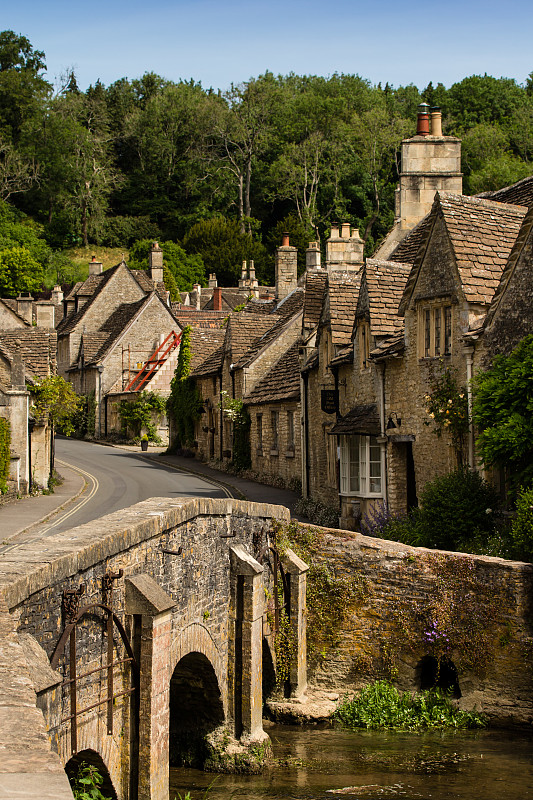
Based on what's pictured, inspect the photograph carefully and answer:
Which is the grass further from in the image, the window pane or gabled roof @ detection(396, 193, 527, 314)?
gabled roof @ detection(396, 193, 527, 314)

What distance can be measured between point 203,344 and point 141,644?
3944 centimetres

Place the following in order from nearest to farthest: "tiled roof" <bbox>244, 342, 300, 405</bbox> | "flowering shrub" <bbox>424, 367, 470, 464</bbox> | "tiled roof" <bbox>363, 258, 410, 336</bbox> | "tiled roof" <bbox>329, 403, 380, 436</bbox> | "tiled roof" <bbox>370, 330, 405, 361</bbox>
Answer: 1. "flowering shrub" <bbox>424, 367, 470, 464</bbox>
2. "tiled roof" <bbox>370, 330, 405, 361</bbox>
3. "tiled roof" <bbox>329, 403, 380, 436</bbox>
4. "tiled roof" <bbox>363, 258, 410, 336</bbox>
5. "tiled roof" <bbox>244, 342, 300, 405</bbox>

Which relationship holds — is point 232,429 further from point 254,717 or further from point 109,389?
point 254,717

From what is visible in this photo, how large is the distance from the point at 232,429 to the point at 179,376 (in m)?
9.29

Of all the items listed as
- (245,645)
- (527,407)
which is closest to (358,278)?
(527,407)

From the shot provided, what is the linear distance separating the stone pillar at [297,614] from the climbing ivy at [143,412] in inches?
1488

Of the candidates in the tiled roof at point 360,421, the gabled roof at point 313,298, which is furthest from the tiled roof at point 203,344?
the tiled roof at point 360,421

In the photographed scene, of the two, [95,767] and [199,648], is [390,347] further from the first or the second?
[95,767]

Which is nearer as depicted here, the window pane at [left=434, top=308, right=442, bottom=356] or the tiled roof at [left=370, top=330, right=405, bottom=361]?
the window pane at [left=434, top=308, right=442, bottom=356]

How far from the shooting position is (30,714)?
5812 mm

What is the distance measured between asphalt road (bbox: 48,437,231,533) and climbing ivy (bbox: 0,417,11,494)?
252cm

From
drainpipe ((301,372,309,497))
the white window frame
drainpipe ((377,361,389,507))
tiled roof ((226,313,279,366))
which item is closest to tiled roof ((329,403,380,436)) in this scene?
drainpipe ((377,361,389,507))

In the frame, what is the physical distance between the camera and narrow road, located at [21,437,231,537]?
2670 centimetres

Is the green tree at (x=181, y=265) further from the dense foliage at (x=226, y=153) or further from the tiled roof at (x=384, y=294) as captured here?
the tiled roof at (x=384, y=294)
